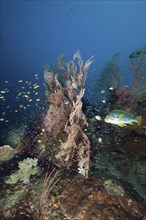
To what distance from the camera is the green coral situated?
17.2 ft

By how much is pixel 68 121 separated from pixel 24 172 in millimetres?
1789

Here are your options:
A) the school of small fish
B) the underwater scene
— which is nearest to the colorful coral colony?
the underwater scene

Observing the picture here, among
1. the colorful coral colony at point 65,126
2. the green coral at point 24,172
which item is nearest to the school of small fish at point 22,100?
the colorful coral colony at point 65,126

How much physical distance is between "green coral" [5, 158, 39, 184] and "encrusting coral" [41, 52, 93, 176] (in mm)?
632

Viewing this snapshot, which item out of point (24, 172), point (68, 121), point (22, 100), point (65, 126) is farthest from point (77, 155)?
point (22, 100)

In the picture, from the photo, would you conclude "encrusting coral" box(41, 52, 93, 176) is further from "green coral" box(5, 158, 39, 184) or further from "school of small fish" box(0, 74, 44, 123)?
"school of small fish" box(0, 74, 44, 123)

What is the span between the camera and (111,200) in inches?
177

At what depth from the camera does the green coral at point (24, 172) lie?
17.2 ft

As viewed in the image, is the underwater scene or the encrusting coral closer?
the underwater scene

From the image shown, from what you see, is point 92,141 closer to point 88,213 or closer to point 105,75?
point 88,213

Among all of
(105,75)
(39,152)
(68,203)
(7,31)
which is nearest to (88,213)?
(68,203)

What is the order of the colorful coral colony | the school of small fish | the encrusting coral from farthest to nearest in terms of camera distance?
the school of small fish
the encrusting coral
the colorful coral colony

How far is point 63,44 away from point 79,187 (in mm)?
182564

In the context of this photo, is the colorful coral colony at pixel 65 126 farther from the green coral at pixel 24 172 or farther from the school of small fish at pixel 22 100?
the school of small fish at pixel 22 100
